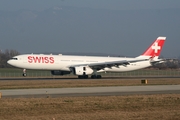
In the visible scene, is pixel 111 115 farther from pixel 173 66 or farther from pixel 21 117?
pixel 173 66

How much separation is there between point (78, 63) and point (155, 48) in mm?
16367

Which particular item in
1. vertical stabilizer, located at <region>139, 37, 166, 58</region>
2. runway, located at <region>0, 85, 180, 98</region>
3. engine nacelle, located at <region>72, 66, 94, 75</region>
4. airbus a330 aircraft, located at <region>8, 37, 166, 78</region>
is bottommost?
runway, located at <region>0, 85, 180, 98</region>

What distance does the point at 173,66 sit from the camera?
150m

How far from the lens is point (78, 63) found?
2623 inches

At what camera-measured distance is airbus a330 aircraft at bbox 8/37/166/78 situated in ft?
207

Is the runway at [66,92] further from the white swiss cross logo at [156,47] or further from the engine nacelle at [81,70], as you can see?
the white swiss cross logo at [156,47]

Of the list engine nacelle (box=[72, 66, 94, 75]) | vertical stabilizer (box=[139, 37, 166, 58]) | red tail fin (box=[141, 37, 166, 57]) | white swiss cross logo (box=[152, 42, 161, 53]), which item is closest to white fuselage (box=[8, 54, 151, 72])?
engine nacelle (box=[72, 66, 94, 75])

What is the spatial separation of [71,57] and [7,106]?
4399 centimetres

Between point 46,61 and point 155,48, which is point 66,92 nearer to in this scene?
point 46,61

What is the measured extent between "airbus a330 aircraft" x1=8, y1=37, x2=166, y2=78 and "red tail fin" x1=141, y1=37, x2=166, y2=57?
3.33 feet

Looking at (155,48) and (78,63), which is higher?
(155,48)

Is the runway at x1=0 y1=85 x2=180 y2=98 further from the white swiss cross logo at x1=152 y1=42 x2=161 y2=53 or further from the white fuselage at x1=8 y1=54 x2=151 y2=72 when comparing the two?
the white swiss cross logo at x1=152 y1=42 x2=161 y2=53

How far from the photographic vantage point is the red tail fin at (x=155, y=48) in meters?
74.6

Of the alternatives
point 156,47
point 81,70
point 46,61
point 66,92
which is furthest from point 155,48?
point 66,92
